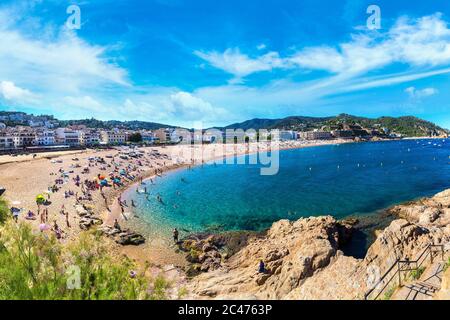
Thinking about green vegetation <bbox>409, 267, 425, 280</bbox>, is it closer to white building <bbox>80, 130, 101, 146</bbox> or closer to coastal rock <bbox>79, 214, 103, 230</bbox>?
coastal rock <bbox>79, 214, 103, 230</bbox>

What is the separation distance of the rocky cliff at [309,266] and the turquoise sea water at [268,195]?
9.05 meters

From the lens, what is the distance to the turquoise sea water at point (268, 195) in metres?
35.4

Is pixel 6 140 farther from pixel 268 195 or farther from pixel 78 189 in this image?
pixel 268 195

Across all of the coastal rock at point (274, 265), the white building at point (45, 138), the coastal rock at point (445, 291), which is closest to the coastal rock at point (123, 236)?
the coastal rock at point (274, 265)

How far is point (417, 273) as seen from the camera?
543 inches

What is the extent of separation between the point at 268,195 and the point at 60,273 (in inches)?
1492

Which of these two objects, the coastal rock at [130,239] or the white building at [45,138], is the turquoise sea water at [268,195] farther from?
the white building at [45,138]

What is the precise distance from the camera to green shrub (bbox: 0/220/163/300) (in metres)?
10.9

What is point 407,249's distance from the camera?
19.7 m

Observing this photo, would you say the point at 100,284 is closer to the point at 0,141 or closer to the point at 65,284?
the point at 65,284

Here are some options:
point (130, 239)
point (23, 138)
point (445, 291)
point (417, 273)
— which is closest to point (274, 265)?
point (417, 273)

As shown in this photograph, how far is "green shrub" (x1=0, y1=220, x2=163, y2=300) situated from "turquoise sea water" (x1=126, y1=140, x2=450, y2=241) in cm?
1912

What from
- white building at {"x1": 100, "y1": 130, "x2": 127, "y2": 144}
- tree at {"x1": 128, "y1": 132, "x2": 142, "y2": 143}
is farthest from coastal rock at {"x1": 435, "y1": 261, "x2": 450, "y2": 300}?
tree at {"x1": 128, "y1": 132, "x2": 142, "y2": 143}
